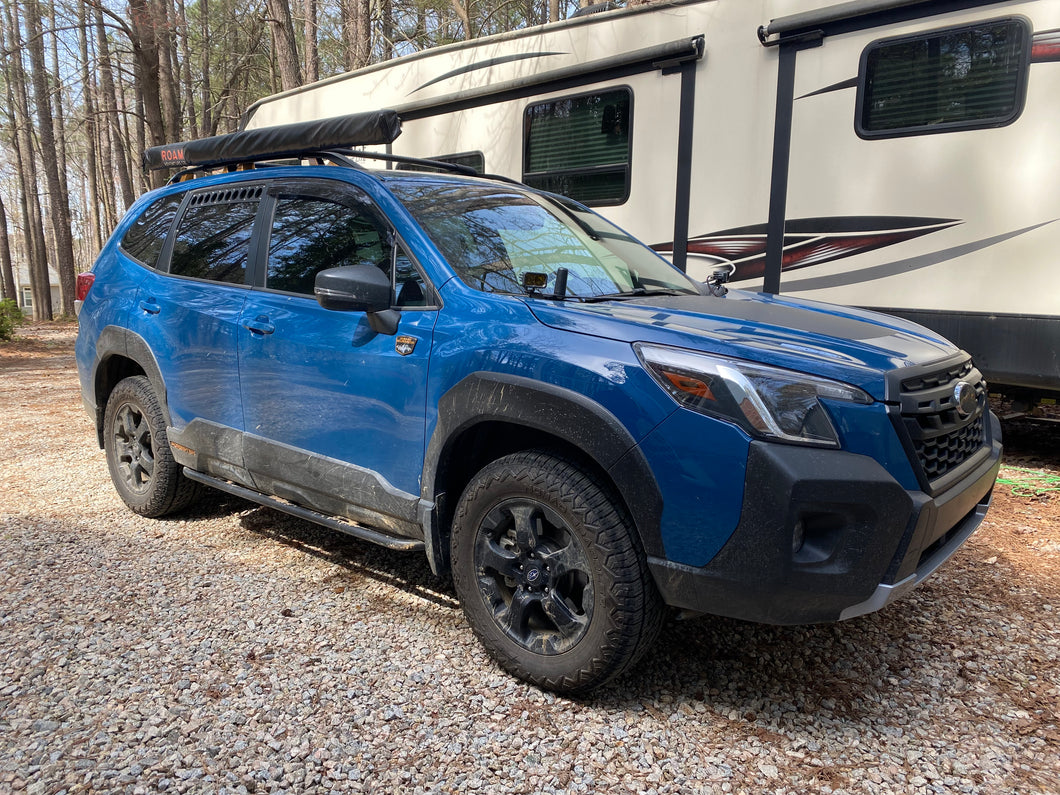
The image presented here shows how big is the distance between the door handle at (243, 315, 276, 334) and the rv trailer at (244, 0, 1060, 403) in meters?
2.68

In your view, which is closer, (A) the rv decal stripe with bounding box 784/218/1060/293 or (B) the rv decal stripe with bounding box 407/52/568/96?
(A) the rv decal stripe with bounding box 784/218/1060/293

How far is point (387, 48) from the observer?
17500mm

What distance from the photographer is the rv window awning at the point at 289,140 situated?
3.71 metres

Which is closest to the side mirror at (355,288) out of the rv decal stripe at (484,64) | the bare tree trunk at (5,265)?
the rv decal stripe at (484,64)

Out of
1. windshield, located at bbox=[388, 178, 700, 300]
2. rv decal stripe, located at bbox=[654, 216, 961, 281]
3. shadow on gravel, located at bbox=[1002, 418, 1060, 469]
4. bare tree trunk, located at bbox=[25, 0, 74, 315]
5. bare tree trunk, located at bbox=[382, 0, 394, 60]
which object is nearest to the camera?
windshield, located at bbox=[388, 178, 700, 300]

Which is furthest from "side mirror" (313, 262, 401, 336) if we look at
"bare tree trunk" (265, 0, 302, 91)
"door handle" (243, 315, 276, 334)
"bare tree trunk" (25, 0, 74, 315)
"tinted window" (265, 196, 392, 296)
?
"bare tree trunk" (25, 0, 74, 315)

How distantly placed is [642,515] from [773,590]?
44 cm

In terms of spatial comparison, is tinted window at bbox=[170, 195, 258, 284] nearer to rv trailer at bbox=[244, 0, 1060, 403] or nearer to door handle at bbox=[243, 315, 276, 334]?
door handle at bbox=[243, 315, 276, 334]

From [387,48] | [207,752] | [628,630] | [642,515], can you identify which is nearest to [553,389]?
[642,515]

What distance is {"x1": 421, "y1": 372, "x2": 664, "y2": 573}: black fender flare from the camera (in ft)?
7.90

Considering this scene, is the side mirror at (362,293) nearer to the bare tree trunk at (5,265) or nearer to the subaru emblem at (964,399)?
the subaru emblem at (964,399)

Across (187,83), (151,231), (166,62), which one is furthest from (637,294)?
(187,83)

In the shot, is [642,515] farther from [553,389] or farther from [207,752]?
[207,752]

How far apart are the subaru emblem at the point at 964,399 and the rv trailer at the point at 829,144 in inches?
79.8
